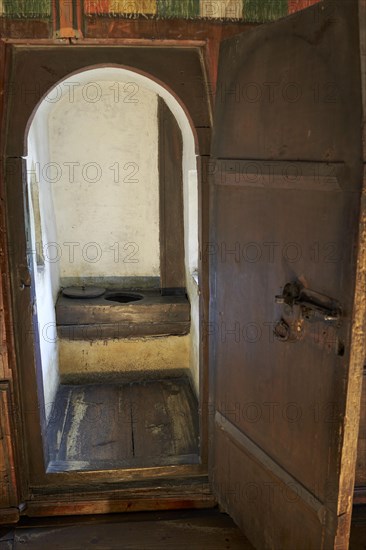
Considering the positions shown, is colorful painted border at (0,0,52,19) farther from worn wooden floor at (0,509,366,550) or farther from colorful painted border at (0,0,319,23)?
worn wooden floor at (0,509,366,550)

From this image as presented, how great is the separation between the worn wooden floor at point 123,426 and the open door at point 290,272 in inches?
25.2

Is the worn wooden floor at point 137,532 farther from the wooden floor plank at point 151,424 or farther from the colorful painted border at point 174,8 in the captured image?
the colorful painted border at point 174,8

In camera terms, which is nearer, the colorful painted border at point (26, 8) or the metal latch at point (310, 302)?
the metal latch at point (310, 302)

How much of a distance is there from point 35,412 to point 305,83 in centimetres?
204

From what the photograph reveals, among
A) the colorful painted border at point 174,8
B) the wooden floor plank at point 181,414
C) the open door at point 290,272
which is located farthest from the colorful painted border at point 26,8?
the wooden floor plank at point 181,414

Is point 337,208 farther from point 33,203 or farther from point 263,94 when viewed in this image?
point 33,203

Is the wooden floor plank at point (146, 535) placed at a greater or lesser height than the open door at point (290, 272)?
lesser

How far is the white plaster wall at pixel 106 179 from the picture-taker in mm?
4152

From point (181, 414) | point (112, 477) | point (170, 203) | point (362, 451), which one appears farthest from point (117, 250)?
point (362, 451)

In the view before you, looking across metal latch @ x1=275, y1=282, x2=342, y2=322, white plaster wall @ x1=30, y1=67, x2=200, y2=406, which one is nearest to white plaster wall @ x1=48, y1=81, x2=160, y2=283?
white plaster wall @ x1=30, y1=67, x2=200, y2=406

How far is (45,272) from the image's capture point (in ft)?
12.0

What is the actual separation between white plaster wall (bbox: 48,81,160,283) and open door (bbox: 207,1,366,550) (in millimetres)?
1874

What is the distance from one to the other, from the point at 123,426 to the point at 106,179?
1.99 meters

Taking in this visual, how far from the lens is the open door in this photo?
5.74ft
